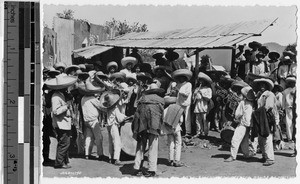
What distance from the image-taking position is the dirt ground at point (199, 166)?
6.61m

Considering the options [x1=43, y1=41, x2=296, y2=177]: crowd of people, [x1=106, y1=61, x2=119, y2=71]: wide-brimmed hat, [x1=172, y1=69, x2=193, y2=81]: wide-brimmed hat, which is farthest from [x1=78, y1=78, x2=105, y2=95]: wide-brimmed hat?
[x1=172, y1=69, x2=193, y2=81]: wide-brimmed hat

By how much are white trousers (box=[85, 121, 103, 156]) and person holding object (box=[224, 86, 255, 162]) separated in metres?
1.51

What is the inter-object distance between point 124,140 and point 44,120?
955mm

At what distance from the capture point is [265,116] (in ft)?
21.9

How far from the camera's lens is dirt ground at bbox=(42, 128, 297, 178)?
661 cm

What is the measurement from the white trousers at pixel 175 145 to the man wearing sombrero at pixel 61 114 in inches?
46.9

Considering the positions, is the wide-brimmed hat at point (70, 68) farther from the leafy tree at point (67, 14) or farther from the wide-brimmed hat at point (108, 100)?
the leafy tree at point (67, 14)

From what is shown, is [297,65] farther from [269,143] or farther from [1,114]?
[1,114]

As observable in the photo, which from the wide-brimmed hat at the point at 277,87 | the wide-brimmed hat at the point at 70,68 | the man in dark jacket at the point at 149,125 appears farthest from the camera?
the wide-brimmed hat at the point at 277,87

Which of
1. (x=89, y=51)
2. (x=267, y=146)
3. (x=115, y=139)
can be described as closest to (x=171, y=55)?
(x=89, y=51)

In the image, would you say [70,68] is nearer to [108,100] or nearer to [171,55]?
[108,100]

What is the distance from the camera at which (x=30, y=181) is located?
6473mm

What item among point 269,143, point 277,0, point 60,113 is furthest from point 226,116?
point 60,113

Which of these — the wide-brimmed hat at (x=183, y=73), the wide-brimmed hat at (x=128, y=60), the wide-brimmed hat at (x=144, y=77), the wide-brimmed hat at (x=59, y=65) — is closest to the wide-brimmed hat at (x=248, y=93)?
the wide-brimmed hat at (x=183, y=73)
